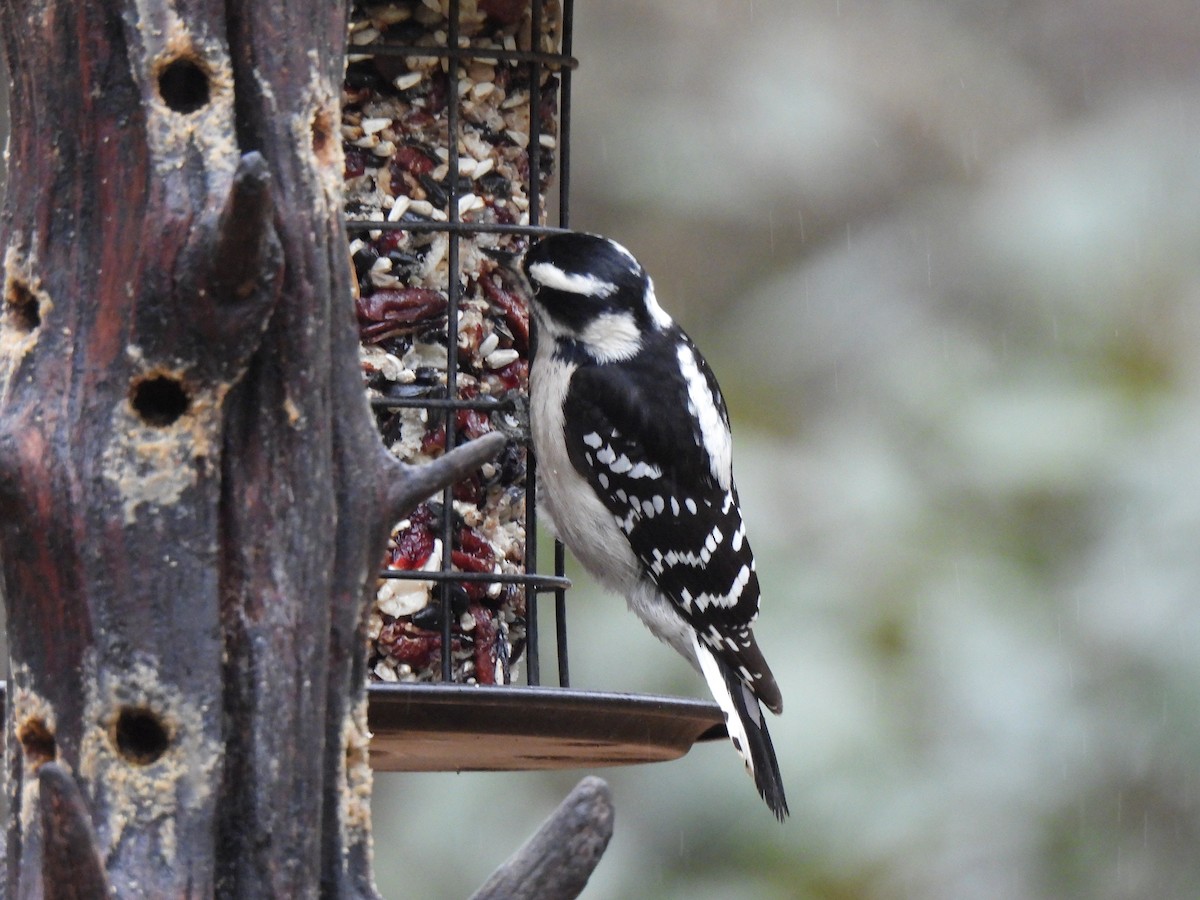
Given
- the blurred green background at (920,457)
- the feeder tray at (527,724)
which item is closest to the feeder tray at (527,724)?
the feeder tray at (527,724)

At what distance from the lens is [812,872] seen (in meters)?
5.04

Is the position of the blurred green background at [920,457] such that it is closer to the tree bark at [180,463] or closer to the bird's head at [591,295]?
the bird's head at [591,295]

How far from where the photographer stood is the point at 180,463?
213 cm

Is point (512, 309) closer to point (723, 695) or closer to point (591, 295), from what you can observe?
point (591, 295)

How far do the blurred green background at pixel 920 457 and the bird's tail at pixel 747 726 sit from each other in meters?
0.66

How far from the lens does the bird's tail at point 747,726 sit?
4.23m

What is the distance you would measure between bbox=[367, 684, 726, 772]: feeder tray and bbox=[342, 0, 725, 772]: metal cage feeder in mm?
218

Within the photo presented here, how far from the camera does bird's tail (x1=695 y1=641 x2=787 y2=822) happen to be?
→ 13.9 ft

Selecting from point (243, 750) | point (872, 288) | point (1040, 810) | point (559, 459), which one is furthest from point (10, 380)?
point (872, 288)

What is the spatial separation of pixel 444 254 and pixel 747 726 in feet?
3.98

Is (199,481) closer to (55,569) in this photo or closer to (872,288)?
(55,569)

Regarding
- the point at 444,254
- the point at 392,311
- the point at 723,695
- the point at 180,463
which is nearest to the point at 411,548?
the point at 392,311

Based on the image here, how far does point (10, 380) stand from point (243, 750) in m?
0.46

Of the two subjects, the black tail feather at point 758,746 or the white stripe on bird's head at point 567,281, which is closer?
the white stripe on bird's head at point 567,281
